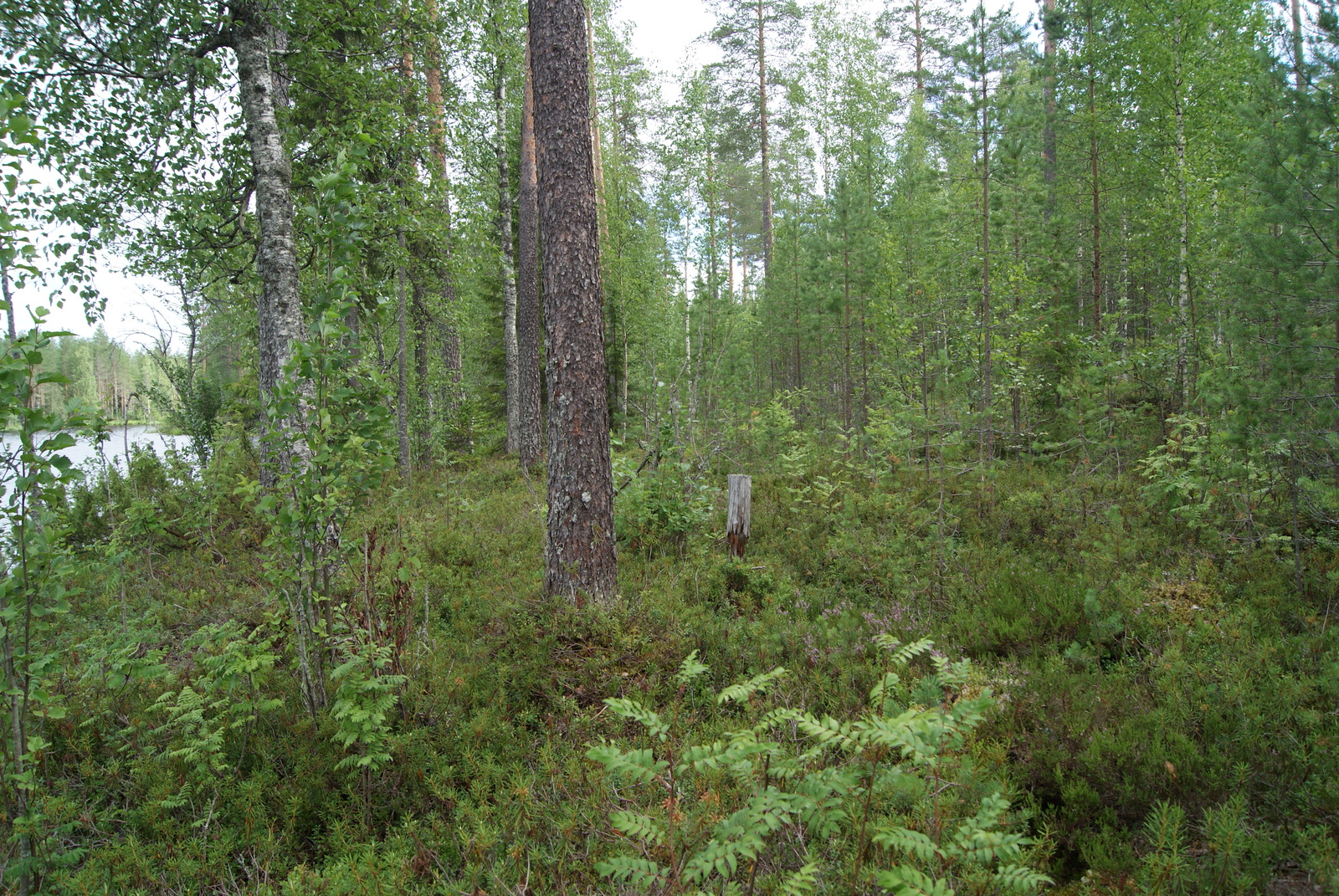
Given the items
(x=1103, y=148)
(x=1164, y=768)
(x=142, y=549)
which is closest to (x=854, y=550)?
(x=1164, y=768)

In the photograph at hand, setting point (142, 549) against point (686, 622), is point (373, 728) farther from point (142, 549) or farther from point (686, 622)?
point (142, 549)

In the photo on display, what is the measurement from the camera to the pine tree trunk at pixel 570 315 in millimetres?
5016

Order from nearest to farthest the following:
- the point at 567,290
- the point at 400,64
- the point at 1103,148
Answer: the point at 567,290, the point at 400,64, the point at 1103,148

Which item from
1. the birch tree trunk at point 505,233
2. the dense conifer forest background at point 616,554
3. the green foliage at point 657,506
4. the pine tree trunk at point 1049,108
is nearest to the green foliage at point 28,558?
the dense conifer forest background at point 616,554

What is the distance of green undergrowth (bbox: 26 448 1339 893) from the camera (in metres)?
2.46

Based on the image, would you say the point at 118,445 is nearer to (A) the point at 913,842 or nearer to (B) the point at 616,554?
(B) the point at 616,554

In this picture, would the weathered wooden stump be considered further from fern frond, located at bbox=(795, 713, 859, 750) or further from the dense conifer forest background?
fern frond, located at bbox=(795, 713, 859, 750)

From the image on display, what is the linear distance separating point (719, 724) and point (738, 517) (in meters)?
3.08

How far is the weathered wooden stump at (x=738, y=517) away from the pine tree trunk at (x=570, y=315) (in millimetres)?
1908

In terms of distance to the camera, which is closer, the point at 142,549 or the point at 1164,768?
the point at 1164,768

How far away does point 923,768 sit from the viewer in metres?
2.63

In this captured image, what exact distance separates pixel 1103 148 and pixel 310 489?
15.4 meters

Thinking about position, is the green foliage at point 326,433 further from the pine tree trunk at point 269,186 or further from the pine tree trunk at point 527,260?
the pine tree trunk at point 527,260

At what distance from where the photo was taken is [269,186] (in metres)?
6.15
